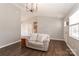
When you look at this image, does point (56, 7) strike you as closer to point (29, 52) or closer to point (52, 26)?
point (29, 52)

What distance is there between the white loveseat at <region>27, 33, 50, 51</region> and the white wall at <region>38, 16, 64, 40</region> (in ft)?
11.6

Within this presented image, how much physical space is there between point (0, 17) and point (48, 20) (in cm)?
490

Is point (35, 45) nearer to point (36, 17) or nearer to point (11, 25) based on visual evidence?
point (11, 25)

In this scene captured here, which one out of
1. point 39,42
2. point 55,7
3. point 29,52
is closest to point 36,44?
point 39,42

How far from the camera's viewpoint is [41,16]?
8.48m

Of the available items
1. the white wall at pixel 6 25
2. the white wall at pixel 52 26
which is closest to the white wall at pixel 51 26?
the white wall at pixel 52 26

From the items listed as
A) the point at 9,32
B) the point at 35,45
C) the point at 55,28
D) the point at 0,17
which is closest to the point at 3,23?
the point at 0,17

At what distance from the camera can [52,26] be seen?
8500 mm

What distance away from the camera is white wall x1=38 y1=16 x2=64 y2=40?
27.5 feet

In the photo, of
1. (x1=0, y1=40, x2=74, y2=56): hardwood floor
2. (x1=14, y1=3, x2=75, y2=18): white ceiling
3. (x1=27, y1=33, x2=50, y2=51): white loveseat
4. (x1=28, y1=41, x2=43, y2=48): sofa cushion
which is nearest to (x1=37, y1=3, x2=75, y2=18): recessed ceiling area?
(x1=14, y1=3, x2=75, y2=18): white ceiling

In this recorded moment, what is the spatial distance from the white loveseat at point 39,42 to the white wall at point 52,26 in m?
3.54

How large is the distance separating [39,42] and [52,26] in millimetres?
4144

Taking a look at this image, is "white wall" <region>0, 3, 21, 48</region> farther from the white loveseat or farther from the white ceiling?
the white loveseat

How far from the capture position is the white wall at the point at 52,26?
8391 mm
